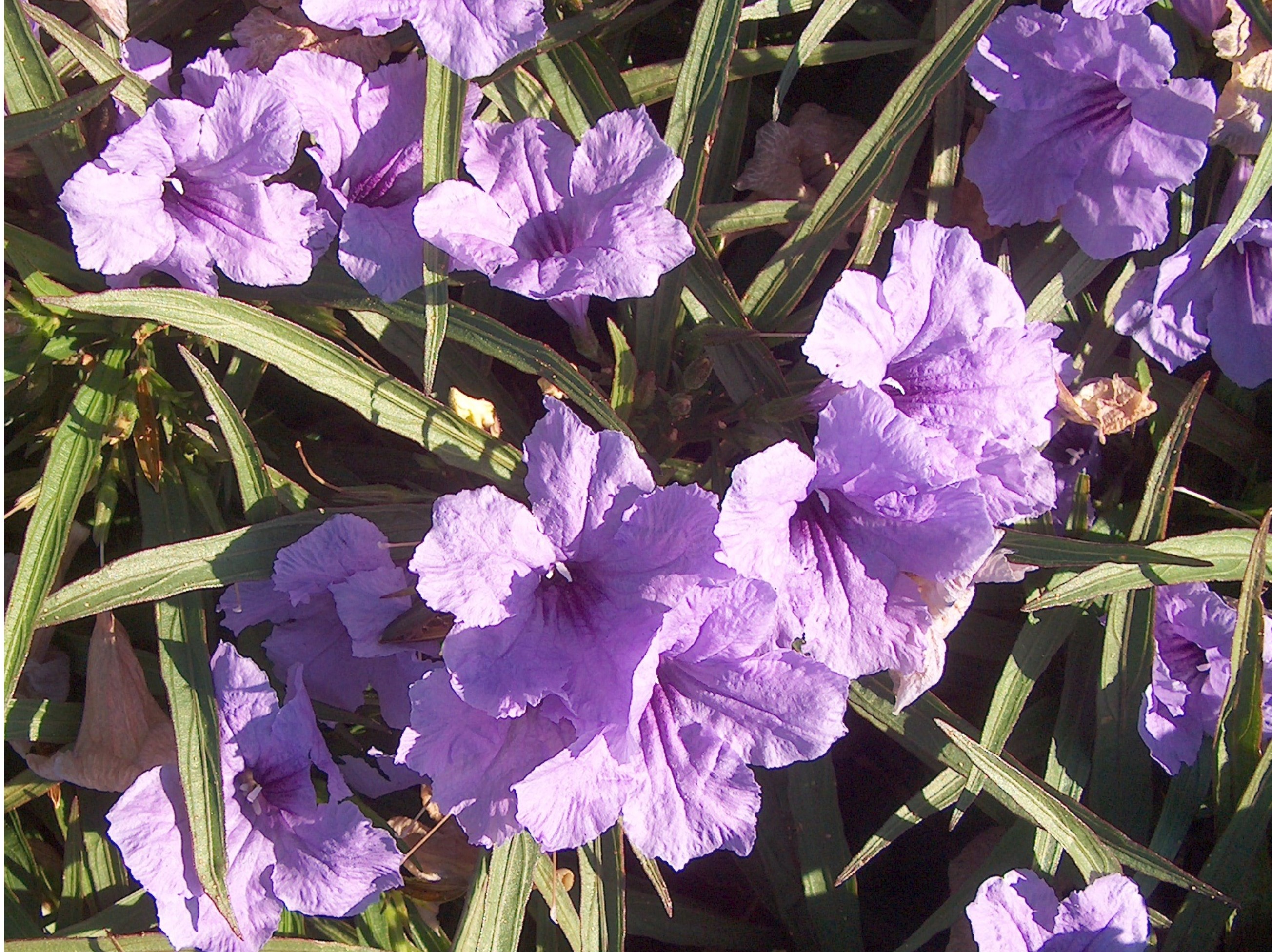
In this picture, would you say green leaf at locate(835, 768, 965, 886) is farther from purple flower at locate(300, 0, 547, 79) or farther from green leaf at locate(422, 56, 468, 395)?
purple flower at locate(300, 0, 547, 79)

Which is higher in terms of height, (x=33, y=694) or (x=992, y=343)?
(x=992, y=343)

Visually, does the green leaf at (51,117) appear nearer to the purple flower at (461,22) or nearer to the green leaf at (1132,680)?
the purple flower at (461,22)

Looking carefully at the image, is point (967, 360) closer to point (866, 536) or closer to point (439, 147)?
point (866, 536)

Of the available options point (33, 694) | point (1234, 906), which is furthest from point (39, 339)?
point (1234, 906)

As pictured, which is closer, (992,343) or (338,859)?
(992,343)

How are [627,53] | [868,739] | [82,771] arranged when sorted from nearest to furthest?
[82,771], [627,53], [868,739]

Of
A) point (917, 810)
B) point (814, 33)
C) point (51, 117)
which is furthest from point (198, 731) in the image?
point (814, 33)

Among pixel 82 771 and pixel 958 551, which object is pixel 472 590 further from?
pixel 82 771

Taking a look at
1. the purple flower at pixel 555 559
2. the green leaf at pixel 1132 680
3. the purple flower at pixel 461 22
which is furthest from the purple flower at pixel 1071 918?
the purple flower at pixel 461 22
